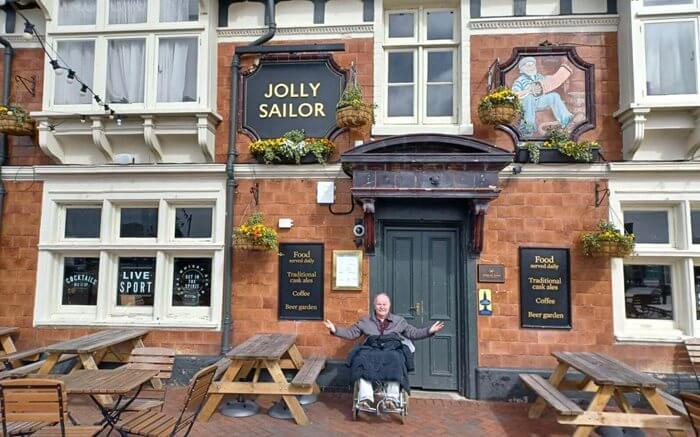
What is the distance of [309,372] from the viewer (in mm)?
5195

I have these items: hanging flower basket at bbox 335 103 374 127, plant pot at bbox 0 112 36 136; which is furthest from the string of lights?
hanging flower basket at bbox 335 103 374 127

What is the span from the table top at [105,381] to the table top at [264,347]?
0.88 meters

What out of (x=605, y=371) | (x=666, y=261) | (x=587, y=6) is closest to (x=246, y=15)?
(x=587, y=6)

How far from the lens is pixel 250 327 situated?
633 cm

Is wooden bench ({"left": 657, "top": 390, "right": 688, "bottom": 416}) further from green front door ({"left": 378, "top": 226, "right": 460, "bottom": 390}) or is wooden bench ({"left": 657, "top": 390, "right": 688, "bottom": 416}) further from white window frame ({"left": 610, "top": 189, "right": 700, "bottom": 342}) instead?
green front door ({"left": 378, "top": 226, "right": 460, "bottom": 390})

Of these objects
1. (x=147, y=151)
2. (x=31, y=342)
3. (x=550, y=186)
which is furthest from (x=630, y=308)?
(x=31, y=342)

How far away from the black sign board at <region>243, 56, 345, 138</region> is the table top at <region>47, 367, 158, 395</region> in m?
3.51

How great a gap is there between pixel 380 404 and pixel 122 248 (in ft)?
14.0

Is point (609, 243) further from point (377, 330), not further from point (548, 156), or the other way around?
point (377, 330)

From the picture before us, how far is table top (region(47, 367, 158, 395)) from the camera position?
390cm

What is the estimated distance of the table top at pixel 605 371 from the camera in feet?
13.8

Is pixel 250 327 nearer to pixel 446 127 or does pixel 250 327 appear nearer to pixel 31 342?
pixel 31 342

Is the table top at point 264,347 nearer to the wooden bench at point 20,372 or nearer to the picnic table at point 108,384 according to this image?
the picnic table at point 108,384

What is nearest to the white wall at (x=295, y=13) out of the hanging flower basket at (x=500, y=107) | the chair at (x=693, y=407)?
the hanging flower basket at (x=500, y=107)
